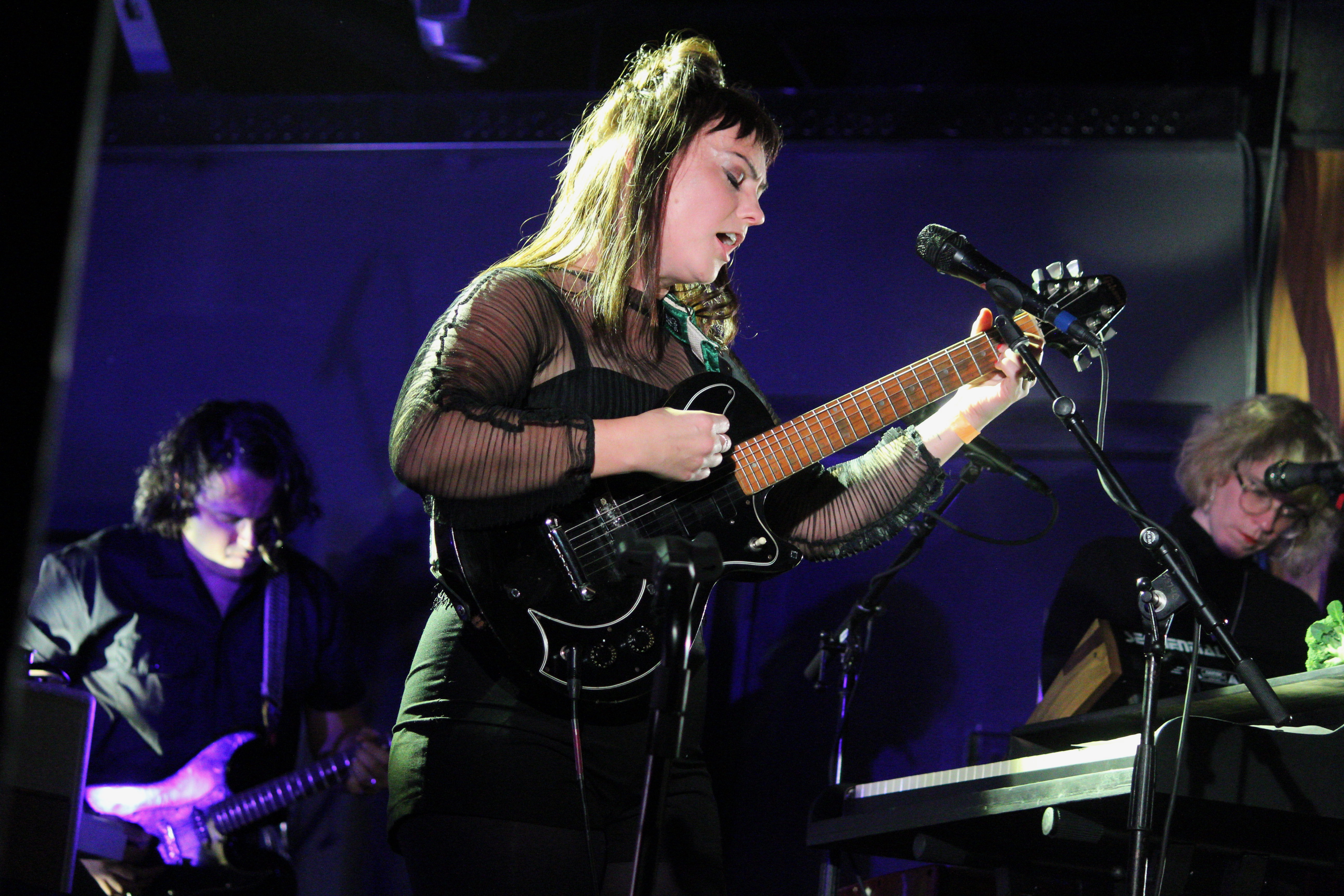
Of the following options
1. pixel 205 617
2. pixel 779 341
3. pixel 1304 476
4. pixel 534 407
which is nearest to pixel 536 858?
pixel 534 407

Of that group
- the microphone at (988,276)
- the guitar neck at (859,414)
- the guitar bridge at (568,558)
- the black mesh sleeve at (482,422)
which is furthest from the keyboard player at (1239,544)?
the black mesh sleeve at (482,422)

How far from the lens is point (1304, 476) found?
2.84 m

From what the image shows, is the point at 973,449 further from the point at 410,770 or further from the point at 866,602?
the point at 410,770

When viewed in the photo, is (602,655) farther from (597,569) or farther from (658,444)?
(658,444)

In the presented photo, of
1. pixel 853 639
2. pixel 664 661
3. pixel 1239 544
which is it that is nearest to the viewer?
pixel 664 661

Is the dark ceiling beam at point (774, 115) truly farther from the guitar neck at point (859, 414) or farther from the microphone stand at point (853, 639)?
the guitar neck at point (859, 414)

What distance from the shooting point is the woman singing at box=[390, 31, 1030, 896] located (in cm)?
182

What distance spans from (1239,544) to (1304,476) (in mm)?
999

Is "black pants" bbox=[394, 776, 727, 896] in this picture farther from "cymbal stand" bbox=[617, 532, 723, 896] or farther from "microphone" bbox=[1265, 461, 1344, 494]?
"microphone" bbox=[1265, 461, 1344, 494]

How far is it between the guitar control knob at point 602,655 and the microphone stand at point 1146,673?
84 centimetres

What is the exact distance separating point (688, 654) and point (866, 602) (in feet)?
6.54

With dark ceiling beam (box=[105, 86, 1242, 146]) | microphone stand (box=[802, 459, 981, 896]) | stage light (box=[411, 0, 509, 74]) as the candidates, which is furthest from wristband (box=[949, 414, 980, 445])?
stage light (box=[411, 0, 509, 74])

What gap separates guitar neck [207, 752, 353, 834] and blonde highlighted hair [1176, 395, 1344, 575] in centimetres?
306

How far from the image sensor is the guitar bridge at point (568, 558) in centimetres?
193
